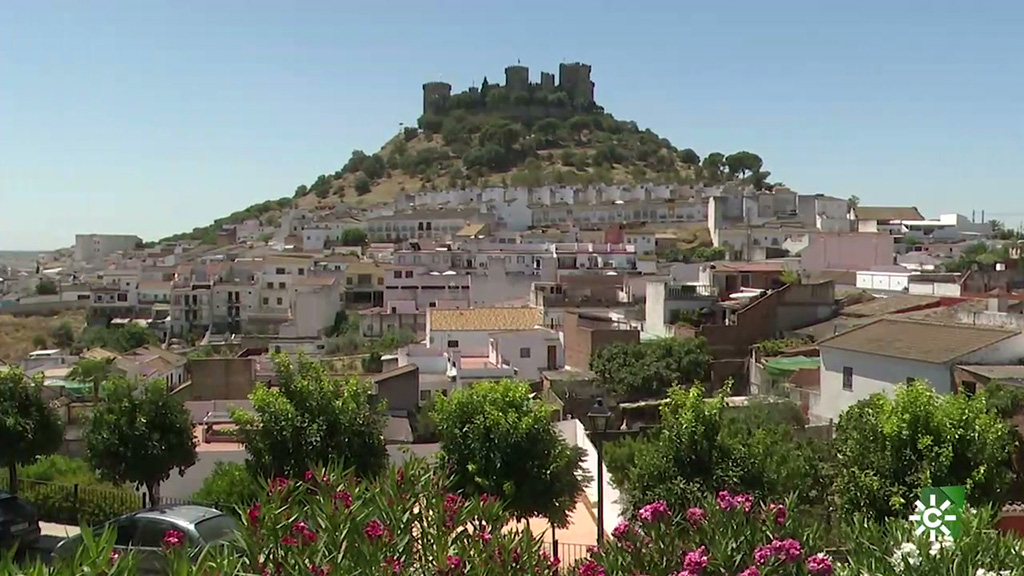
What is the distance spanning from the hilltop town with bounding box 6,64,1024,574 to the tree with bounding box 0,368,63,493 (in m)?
0.20

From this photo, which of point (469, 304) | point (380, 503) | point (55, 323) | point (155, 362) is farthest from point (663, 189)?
point (380, 503)

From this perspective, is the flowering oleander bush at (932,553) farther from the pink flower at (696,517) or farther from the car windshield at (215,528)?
the car windshield at (215,528)

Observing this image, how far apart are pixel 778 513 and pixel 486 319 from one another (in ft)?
88.1

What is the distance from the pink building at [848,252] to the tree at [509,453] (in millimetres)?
37901

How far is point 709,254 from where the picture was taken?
57562mm

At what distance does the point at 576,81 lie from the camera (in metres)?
132

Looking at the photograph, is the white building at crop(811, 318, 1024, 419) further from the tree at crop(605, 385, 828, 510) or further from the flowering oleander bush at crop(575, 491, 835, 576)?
the flowering oleander bush at crop(575, 491, 835, 576)

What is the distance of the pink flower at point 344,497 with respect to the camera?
6.49 m

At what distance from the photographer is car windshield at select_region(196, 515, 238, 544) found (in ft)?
28.0

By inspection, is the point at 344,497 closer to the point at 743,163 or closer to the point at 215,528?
the point at 215,528

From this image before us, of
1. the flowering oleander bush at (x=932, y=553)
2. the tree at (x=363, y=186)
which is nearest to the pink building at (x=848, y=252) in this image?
the flowering oleander bush at (x=932, y=553)

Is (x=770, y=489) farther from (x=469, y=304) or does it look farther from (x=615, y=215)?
(x=615, y=215)

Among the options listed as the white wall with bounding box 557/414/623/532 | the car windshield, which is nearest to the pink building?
the white wall with bounding box 557/414/623/532

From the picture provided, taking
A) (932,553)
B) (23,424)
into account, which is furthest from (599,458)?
(23,424)
